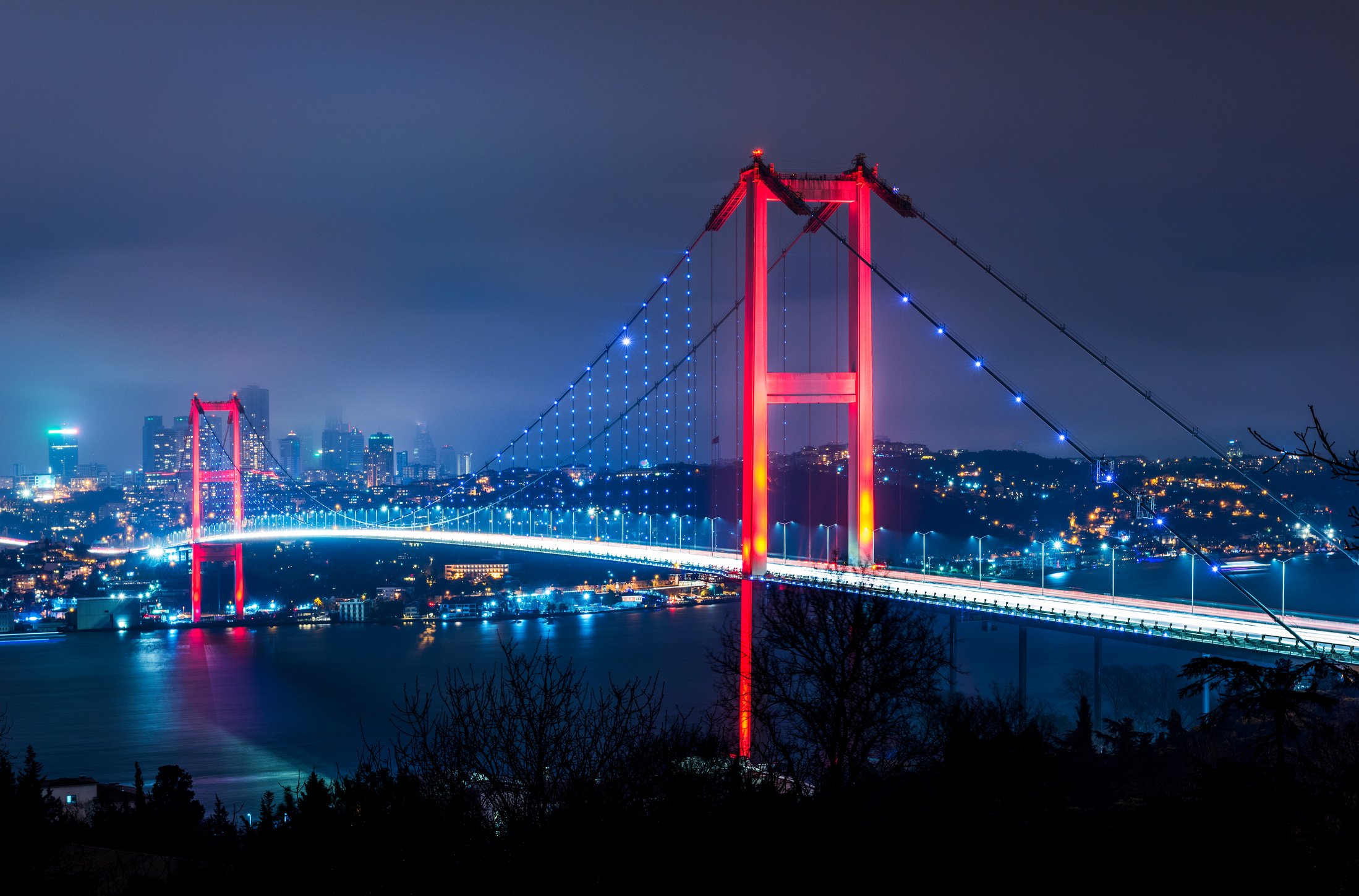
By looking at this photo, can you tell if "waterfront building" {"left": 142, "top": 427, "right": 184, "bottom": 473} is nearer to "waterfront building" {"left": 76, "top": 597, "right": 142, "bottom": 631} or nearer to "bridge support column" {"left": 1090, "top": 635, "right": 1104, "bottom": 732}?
"waterfront building" {"left": 76, "top": 597, "right": 142, "bottom": 631}

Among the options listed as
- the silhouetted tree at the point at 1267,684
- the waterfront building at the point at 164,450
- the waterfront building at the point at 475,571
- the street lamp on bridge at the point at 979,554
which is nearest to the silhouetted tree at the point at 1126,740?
the street lamp on bridge at the point at 979,554

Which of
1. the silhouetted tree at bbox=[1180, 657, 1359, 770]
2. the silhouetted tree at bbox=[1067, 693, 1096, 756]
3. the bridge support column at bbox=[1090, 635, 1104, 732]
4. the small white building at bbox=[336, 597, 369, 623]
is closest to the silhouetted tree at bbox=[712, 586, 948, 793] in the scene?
the silhouetted tree at bbox=[1180, 657, 1359, 770]

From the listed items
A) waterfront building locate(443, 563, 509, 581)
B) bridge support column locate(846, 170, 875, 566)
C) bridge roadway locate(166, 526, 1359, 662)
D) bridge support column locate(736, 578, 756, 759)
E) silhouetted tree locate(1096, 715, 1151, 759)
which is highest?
bridge support column locate(846, 170, 875, 566)

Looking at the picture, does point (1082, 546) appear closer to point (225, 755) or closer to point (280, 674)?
point (280, 674)

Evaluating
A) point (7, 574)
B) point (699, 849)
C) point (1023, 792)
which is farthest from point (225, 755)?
point (7, 574)

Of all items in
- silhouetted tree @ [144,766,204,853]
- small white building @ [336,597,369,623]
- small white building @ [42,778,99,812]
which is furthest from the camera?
small white building @ [336,597,369,623]
